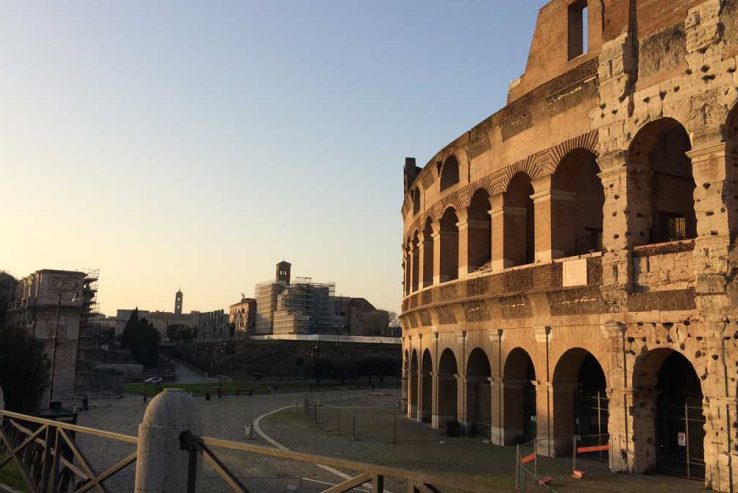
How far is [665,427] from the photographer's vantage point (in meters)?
16.8

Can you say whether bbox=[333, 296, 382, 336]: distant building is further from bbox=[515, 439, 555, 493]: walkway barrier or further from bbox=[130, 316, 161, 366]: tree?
bbox=[515, 439, 555, 493]: walkway barrier

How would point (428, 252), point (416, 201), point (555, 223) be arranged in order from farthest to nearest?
point (416, 201) → point (428, 252) → point (555, 223)

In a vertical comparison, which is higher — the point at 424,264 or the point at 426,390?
the point at 424,264

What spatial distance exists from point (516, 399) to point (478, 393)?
2.76 meters

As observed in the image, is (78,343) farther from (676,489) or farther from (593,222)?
(676,489)

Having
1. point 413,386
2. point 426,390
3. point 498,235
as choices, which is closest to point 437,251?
point 498,235

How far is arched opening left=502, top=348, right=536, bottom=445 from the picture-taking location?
68.5ft

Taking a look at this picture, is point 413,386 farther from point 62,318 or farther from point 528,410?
point 62,318

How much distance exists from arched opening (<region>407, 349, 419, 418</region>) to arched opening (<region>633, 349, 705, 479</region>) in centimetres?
1455

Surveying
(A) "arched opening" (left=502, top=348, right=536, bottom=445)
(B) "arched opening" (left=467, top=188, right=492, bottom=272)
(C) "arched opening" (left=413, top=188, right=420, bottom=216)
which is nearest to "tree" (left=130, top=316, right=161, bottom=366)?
(C) "arched opening" (left=413, top=188, right=420, bottom=216)

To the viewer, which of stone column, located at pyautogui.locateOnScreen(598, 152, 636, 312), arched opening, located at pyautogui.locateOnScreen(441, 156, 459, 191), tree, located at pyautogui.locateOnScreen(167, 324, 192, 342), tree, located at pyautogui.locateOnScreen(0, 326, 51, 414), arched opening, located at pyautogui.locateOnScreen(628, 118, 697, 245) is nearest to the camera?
stone column, located at pyautogui.locateOnScreen(598, 152, 636, 312)

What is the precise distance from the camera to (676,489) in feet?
46.5

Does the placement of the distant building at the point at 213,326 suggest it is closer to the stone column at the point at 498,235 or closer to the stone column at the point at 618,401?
the stone column at the point at 498,235

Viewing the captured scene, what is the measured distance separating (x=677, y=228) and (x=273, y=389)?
43.8 meters
